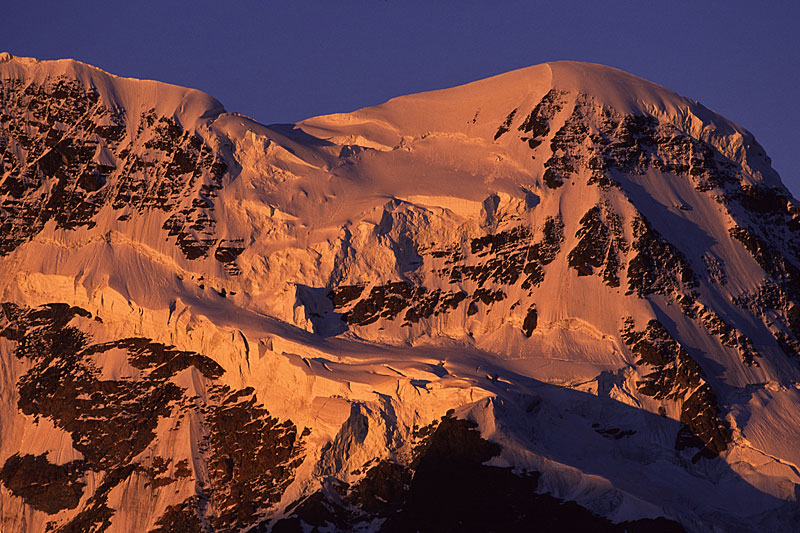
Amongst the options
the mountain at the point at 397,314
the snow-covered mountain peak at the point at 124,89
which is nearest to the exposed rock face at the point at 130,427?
the mountain at the point at 397,314

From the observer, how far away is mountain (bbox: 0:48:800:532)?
145375 millimetres

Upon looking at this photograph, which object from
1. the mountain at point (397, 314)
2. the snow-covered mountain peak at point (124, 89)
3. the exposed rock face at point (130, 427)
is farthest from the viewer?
the snow-covered mountain peak at point (124, 89)

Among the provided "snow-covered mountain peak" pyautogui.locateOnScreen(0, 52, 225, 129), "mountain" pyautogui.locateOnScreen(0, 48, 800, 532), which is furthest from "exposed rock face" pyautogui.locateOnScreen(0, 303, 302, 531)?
"snow-covered mountain peak" pyautogui.locateOnScreen(0, 52, 225, 129)

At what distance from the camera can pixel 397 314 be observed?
167750mm

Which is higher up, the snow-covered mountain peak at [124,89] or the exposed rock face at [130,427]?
the snow-covered mountain peak at [124,89]

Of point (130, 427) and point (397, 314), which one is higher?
point (397, 314)

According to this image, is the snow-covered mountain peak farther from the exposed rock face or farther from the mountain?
the exposed rock face

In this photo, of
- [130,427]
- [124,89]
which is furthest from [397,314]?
[124,89]

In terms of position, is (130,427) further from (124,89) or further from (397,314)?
(124,89)

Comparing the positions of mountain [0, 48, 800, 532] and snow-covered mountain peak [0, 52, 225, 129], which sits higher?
snow-covered mountain peak [0, 52, 225, 129]

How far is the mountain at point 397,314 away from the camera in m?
145

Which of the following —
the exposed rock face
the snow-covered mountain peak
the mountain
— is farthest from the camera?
the snow-covered mountain peak

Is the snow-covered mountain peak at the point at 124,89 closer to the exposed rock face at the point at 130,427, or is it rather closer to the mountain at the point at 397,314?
the mountain at the point at 397,314

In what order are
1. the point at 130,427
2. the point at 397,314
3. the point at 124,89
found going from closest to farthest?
1. the point at 130,427
2. the point at 397,314
3. the point at 124,89
